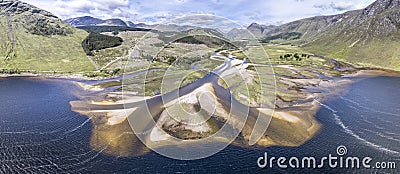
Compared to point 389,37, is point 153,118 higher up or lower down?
lower down

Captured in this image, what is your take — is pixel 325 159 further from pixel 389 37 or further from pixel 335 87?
pixel 389 37

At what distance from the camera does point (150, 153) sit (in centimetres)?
4709

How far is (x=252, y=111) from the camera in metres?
68.6

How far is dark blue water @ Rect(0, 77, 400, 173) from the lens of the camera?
43406mm

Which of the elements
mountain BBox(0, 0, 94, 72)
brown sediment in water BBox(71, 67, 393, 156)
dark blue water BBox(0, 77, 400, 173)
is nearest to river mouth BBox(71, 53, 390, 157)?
brown sediment in water BBox(71, 67, 393, 156)

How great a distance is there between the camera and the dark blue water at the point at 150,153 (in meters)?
43.4

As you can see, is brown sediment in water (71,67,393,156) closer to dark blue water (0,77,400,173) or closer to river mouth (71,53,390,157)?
river mouth (71,53,390,157)

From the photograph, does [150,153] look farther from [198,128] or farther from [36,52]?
[36,52]

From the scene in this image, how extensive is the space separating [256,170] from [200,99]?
31597mm

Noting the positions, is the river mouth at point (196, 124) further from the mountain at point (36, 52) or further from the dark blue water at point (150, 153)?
the mountain at point (36, 52)

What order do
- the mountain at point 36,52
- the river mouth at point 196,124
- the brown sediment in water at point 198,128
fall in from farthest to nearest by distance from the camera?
the mountain at point 36,52, the river mouth at point 196,124, the brown sediment in water at point 198,128

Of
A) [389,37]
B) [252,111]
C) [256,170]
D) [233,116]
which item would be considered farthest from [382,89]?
[389,37]

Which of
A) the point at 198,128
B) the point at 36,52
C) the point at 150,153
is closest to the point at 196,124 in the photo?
the point at 198,128

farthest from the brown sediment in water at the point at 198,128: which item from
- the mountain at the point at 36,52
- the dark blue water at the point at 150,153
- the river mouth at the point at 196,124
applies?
the mountain at the point at 36,52
